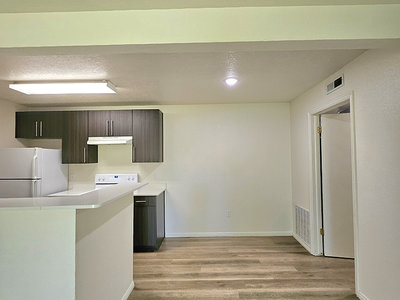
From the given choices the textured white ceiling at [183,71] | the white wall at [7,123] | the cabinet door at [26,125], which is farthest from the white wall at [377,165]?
the white wall at [7,123]

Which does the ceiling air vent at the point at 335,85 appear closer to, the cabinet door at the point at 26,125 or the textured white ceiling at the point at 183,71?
the textured white ceiling at the point at 183,71

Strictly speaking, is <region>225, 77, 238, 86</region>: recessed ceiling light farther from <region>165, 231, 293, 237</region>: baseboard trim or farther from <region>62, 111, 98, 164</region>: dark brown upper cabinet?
<region>165, 231, 293, 237</region>: baseboard trim

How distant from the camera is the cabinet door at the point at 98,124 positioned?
452cm

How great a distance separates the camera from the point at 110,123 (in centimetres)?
453

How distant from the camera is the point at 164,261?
3738 millimetres

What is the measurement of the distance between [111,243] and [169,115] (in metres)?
2.99

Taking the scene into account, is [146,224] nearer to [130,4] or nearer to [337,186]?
[337,186]

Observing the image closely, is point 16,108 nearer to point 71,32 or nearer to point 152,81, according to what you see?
point 152,81

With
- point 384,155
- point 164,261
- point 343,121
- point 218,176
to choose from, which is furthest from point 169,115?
point 384,155

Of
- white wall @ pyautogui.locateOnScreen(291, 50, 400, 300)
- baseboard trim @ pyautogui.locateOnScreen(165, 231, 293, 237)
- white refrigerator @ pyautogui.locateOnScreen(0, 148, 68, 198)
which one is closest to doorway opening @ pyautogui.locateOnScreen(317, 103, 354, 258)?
white wall @ pyautogui.locateOnScreen(291, 50, 400, 300)

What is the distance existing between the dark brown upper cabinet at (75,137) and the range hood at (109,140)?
185 mm

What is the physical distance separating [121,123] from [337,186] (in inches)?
138

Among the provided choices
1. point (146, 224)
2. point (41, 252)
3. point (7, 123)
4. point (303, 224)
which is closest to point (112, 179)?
point (146, 224)

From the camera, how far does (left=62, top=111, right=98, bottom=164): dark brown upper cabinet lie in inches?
178
